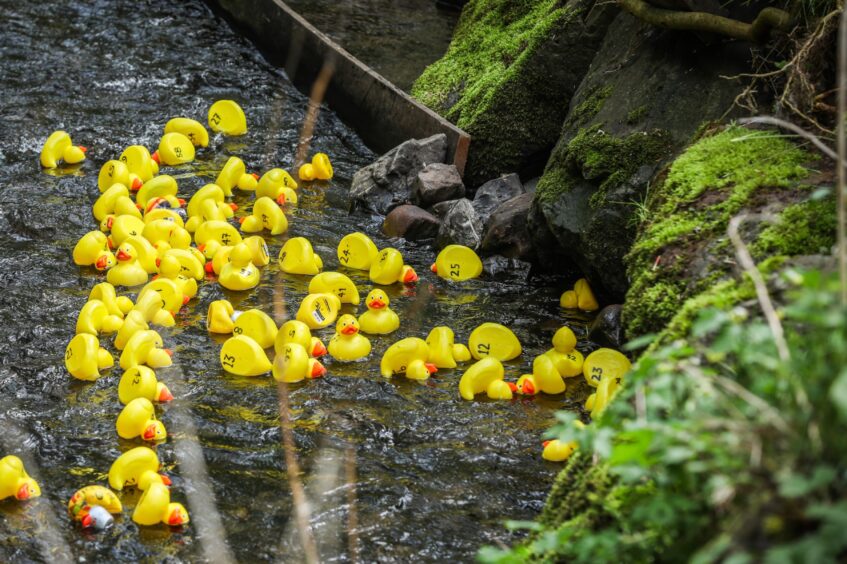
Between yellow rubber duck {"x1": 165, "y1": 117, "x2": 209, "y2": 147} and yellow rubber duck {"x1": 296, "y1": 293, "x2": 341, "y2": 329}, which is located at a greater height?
yellow rubber duck {"x1": 296, "y1": 293, "x2": 341, "y2": 329}

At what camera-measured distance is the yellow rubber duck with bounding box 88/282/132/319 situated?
618 centimetres

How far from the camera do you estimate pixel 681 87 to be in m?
6.40

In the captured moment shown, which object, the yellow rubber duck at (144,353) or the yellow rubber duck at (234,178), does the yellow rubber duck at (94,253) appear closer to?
the yellow rubber duck at (144,353)

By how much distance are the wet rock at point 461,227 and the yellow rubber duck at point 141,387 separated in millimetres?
2797

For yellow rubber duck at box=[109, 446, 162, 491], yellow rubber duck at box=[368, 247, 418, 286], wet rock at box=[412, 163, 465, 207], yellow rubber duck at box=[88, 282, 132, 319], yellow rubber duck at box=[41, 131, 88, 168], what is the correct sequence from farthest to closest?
yellow rubber duck at box=[41, 131, 88, 168] < wet rock at box=[412, 163, 465, 207] < yellow rubber duck at box=[368, 247, 418, 286] < yellow rubber duck at box=[88, 282, 132, 319] < yellow rubber duck at box=[109, 446, 162, 491]

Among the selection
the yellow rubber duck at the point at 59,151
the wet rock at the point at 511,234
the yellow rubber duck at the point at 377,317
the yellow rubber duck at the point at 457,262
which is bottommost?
the yellow rubber duck at the point at 59,151

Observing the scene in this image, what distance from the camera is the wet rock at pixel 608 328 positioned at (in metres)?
6.23

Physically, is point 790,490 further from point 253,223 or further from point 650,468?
point 253,223

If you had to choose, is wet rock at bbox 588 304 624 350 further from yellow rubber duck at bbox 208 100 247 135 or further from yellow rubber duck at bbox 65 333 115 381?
yellow rubber duck at bbox 208 100 247 135

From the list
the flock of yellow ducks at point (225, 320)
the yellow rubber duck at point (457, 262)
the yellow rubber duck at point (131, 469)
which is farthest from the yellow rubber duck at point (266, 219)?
the yellow rubber duck at point (131, 469)

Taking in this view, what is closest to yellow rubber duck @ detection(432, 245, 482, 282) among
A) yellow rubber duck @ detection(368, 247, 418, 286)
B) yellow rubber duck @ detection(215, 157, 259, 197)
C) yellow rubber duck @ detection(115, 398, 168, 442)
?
yellow rubber duck @ detection(368, 247, 418, 286)

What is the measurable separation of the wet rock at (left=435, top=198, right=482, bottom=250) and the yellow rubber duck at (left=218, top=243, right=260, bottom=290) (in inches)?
61.0

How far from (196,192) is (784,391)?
6633 millimetres

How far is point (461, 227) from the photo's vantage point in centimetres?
748
